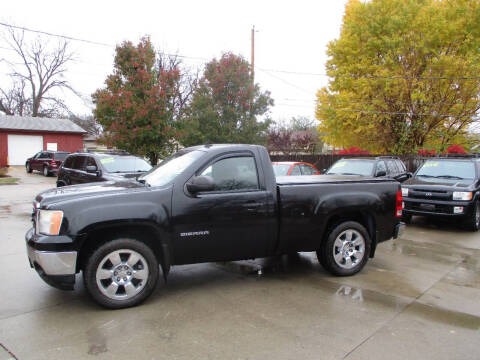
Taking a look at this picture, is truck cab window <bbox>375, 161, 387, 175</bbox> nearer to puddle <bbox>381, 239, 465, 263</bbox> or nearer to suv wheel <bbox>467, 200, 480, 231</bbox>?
suv wheel <bbox>467, 200, 480, 231</bbox>

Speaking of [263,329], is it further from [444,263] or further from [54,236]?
[444,263]

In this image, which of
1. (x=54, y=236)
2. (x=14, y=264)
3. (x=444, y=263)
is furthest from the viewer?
(x=444, y=263)

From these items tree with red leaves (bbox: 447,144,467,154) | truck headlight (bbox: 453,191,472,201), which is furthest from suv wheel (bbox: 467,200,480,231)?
tree with red leaves (bbox: 447,144,467,154)

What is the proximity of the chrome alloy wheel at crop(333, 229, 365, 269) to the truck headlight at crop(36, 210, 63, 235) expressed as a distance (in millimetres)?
3563

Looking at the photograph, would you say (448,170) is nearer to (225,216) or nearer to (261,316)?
(225,216)

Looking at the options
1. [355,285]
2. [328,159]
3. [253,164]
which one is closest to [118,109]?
[253,164]

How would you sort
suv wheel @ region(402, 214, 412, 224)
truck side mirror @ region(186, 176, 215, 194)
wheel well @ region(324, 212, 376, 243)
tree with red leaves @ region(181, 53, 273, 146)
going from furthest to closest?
tree with red leaves @ region(181, 53, 273, 146) → suv wheel @ region(402, 214, 412, 224) → wheel well @ region(324, 212, 376, 243) → truck side mirror @ region(186, 176, 215, 194)

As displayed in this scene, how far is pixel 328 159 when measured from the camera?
84.0 feet

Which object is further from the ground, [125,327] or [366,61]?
[366,61]

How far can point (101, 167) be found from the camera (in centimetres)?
1091

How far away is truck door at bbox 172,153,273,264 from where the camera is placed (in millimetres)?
4492

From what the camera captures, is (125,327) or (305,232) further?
(305,232)

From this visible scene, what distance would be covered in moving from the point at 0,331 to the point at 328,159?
23583 mm

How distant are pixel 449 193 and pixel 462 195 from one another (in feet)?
0.88
